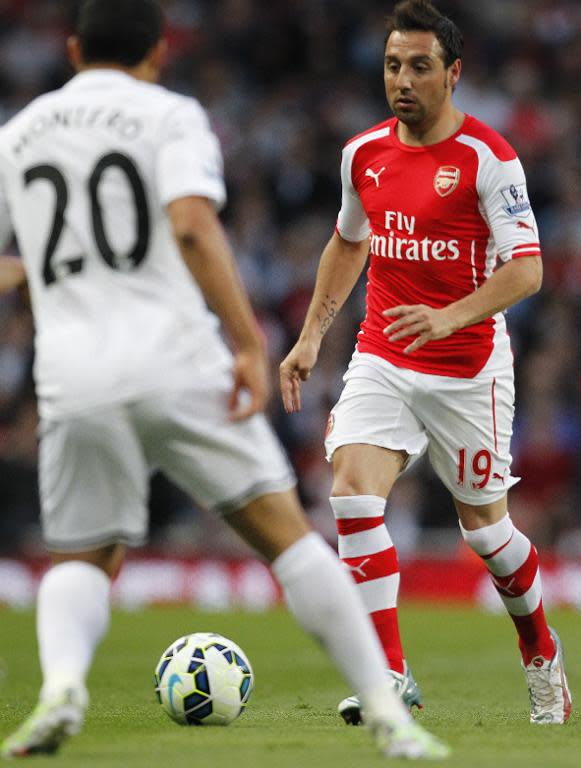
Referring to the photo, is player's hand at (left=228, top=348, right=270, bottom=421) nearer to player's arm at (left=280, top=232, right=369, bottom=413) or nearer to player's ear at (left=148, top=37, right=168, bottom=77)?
player's ear at (left=148, top=37, right=168, bottom=77)

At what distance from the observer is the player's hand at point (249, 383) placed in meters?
4.36

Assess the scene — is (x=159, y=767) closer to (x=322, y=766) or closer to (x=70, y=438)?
(x=322, y=766)

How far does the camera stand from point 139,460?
450 centimetres

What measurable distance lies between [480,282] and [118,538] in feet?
7.91

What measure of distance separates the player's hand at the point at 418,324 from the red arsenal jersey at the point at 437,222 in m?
0.72

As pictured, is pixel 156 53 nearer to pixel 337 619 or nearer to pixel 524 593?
pixel 337 619

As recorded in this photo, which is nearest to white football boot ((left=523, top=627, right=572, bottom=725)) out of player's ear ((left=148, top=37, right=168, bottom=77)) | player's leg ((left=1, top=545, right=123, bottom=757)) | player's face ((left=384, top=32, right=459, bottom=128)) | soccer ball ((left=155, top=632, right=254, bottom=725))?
soccer ball ((left=155, top=632, right=254, bottom=725))

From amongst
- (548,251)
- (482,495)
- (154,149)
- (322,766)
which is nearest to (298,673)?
(482,495)

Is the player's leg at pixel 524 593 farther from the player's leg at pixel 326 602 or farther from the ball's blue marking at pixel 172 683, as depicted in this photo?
the player's leg at pixel 326 602

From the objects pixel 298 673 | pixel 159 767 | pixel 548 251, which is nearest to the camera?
pixel 159 767

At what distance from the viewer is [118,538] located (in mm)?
4523

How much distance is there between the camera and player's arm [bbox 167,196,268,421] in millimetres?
4270

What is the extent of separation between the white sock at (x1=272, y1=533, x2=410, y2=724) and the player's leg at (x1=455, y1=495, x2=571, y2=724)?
1.97m

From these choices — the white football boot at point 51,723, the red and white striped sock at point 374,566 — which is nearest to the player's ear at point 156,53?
the white football boot at point 51,723
